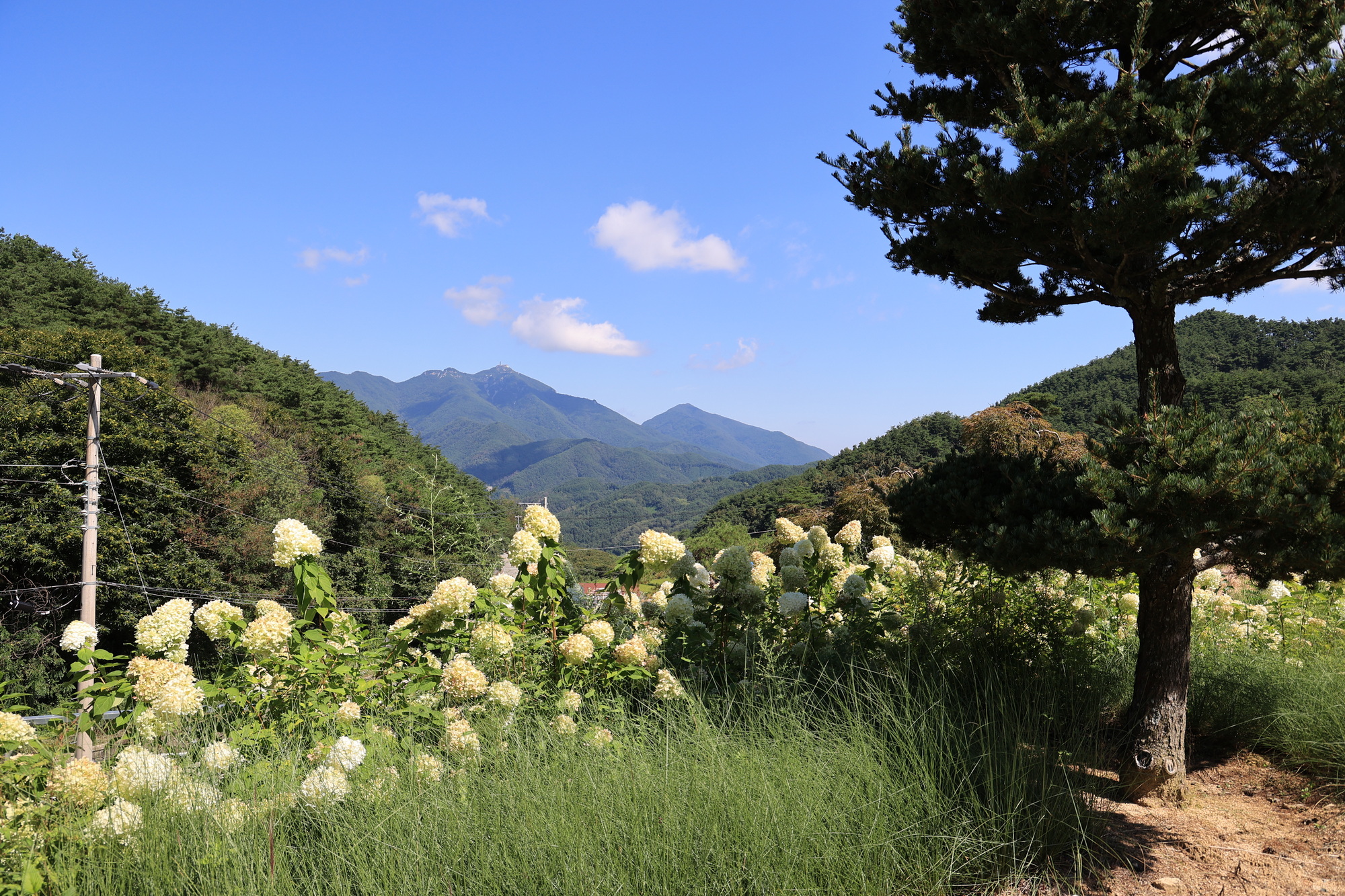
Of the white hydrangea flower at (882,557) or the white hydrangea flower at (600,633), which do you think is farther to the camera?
the white hydrangea flower at (882,557)

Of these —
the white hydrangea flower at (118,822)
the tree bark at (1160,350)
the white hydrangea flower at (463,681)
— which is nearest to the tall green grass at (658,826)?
the white hydrangea flower at (118,822)

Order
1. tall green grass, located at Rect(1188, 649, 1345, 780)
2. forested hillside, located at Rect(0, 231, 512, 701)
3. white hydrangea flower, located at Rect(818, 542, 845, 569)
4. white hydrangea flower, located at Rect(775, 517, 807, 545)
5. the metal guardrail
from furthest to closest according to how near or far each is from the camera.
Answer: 1. forested hillside, located at Rect(0, 231, 512, 701)
2. white hydrangea flower, located at Rect(775, 517, 807, 545)
3. white hydrangea flower, located at Rect(818, 542, 845, 569)
4. tall green grass, located at Rect(1188, 649, 1345, 780)
5. the metal guardrail

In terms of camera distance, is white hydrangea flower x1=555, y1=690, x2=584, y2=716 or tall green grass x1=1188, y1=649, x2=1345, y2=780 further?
tall green grass x1=1188, y1=649, x2=1345, y2=780

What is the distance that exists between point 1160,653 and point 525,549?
9.84ft

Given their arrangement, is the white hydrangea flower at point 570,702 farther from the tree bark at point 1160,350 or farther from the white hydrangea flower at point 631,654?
the tree bark at point 1160,350

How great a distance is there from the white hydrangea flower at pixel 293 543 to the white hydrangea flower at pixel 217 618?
257 mm

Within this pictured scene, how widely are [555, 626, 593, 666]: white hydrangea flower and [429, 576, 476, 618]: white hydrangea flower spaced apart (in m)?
0.48

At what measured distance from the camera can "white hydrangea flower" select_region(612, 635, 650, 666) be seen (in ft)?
10.6

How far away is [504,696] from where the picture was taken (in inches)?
107

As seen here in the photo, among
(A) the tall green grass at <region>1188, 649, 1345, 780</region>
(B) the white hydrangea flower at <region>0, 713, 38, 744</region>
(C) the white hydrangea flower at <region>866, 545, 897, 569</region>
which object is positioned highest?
(C) the white hydrangea flower at <region>866, 545, 897, 569</region>

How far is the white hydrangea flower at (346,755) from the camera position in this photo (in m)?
2.20

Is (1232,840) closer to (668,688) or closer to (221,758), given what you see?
(668,688)

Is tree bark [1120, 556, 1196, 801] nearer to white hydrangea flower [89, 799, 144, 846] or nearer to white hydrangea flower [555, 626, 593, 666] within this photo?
white hydrangea flower [555, 626, 593, 666]

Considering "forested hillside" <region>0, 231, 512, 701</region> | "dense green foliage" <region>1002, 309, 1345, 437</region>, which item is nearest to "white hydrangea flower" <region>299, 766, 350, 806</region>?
"forested hillside" <region>0, 231, 512, 701</region>
